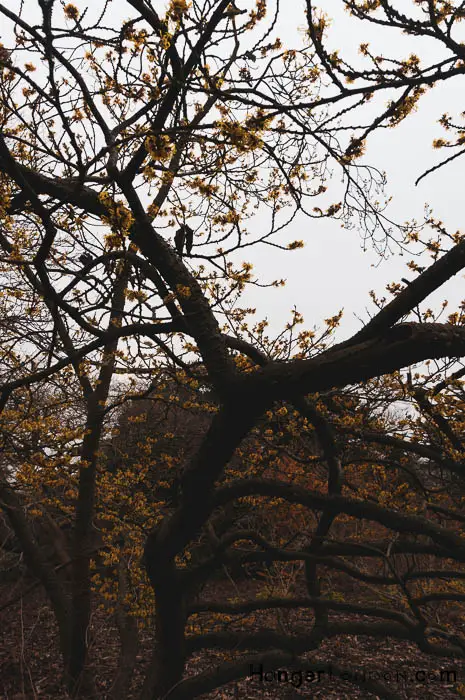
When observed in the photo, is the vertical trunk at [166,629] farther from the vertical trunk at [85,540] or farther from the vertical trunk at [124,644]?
the vertical trunk at [85,540]

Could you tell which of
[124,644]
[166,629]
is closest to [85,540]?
[124,644]

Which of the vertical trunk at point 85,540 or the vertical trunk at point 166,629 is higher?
the vertical trunk at point 85,540

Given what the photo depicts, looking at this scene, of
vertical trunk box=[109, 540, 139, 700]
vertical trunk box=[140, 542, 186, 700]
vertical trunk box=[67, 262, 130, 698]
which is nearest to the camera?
vertical trunk box=[140, 542, 186, 700]

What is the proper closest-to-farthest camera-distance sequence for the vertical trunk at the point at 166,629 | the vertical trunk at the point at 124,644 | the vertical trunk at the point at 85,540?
the vertical trunk at the point at 166,629 → the vertical trunk at the point at 124,644 → the vertical trunk at the point at 85,540

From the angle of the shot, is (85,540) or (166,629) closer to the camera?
(166,629)

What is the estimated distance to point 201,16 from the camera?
278 centimetres

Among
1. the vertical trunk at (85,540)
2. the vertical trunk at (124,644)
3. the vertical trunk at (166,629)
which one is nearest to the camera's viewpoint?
the vertical trunk at (166,629)

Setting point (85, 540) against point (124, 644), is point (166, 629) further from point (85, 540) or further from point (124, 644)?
point (85, 540)

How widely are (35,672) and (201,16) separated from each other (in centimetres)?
955

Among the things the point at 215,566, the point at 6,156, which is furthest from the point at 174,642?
the point at 6,156

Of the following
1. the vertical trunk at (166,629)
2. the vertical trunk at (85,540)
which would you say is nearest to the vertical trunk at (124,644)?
the vertical trunk at (85,540)

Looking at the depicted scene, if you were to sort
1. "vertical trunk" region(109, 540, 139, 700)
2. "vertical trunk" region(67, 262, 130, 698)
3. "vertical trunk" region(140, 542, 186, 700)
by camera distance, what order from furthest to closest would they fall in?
"vertical trunk" region(67, 262, 130, 698) → "vertical trunk" region(109, 540, 139, 700) → "vertical trunk" region(140, 542, 186, 700)

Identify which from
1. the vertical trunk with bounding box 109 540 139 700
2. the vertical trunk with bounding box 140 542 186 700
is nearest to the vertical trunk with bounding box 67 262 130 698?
the vertical trunk with bounding box 109 540 139 700

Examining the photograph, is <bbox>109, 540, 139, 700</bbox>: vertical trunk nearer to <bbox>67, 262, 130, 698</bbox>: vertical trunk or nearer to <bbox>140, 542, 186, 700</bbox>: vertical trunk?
<bbox>67, 262, 130, 698</bbox>: vertical trunk
